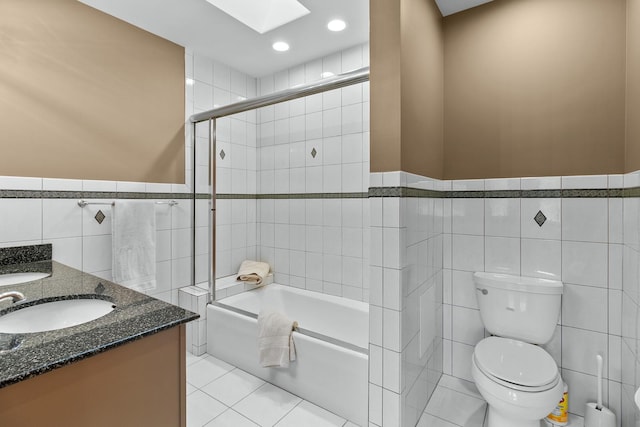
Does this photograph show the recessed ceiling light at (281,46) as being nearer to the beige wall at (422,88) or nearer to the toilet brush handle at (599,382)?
the beige wall at (422,88)

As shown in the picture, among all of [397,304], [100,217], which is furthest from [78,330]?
[100,217]

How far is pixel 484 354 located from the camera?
167 centimetres

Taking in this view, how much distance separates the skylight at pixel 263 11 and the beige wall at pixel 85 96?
0.69 m

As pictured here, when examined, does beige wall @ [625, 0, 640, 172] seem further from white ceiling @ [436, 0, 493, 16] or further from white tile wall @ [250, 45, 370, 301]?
white tile wall @ [250, 45, 370, 301]

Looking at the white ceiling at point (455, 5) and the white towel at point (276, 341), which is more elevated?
the white ceiling at point (455, 5)

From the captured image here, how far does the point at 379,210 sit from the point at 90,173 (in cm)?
191

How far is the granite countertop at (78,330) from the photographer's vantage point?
0.64m

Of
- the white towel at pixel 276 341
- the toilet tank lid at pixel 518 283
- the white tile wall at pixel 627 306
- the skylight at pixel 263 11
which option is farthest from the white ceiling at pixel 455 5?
the white towel at pixel 276 341

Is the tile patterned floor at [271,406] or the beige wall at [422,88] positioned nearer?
the beige wall at [422,88]

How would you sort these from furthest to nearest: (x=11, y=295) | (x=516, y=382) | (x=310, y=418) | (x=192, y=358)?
(x=192, y=358) → (x=310, y=418) → (x=516, y=382) → (x=11, y=295)

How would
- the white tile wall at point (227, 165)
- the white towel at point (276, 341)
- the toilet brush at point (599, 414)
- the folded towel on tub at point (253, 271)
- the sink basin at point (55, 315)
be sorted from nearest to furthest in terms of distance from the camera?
1. the sink basin at point (55, 315)
2. the toilet brush at point (599, 414)
3. the white towel at point (276, 341)
4. the white tile wall at point (227, 165)
5. the folded towel on tub at point (253, 271)

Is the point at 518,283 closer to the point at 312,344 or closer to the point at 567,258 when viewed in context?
the point at 567,258

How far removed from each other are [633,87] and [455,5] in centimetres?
110

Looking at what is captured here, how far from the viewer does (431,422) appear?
1755 millimetres
